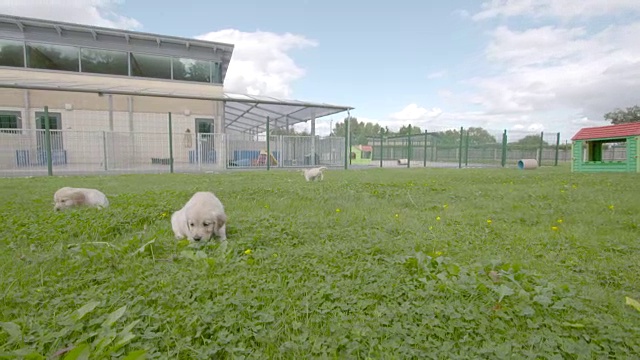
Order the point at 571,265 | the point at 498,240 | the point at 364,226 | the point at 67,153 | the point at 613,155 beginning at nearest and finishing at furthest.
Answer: the point at 571,265, the point at 498,240, the point at 364,226, the point at 67,153, the point at 613,155

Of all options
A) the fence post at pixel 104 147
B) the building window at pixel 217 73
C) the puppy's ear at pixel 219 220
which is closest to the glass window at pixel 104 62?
the building window at pixel 217 73

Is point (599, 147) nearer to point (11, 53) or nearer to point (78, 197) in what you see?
point (78, 197)

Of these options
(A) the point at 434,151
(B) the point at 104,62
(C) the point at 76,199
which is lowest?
(C) the point at 76,199

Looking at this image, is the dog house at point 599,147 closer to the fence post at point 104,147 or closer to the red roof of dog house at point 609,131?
the red roof of dog house at point 609,131

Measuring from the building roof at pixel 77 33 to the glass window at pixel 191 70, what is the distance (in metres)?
0.90

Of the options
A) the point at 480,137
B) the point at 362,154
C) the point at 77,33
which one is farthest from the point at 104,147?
the point at 480,137

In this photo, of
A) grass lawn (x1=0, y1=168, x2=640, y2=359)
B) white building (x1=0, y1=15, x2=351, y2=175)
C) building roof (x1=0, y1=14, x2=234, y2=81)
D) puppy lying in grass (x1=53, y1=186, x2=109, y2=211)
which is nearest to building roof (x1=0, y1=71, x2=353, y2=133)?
white building (x1=0, y1=15, x2=351, y2=175)

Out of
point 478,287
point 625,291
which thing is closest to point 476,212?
point 625,291

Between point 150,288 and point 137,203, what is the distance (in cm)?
388

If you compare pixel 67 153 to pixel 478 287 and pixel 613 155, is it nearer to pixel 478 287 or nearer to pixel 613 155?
pixel 478 287

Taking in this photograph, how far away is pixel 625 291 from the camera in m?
2.62

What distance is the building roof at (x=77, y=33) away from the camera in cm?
2123

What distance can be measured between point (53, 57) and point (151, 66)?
19.1 feet

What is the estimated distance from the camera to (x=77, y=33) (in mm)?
22438
